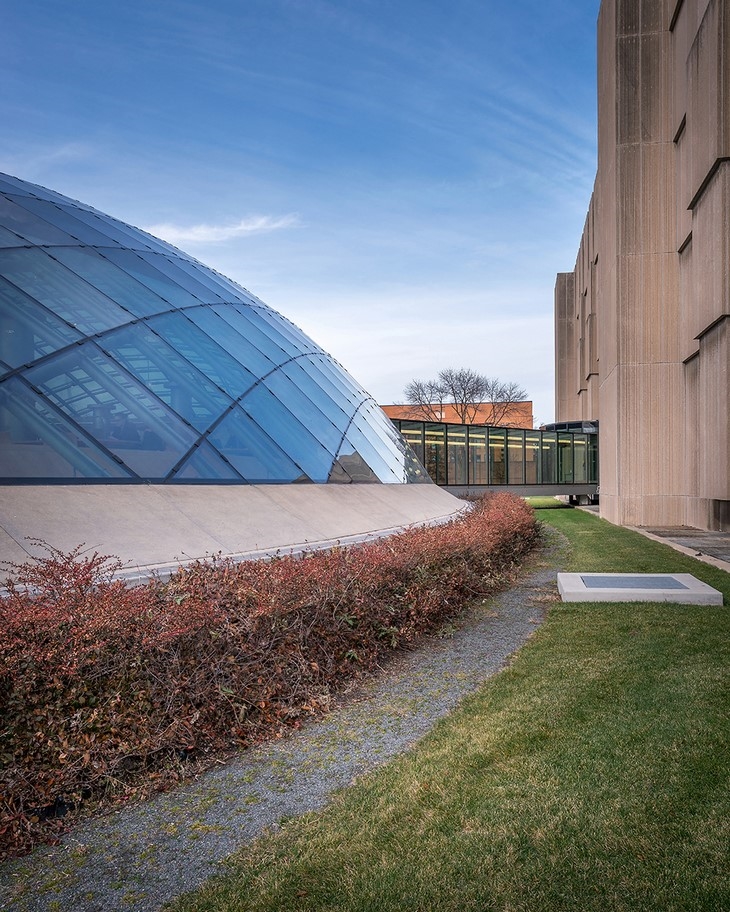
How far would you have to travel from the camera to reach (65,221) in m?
13.9

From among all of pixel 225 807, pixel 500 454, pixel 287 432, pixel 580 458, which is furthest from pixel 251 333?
pixel 580 458

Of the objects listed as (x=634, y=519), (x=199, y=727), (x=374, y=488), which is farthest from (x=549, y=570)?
(x=634, y=519)

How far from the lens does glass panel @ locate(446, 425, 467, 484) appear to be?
1654 inches

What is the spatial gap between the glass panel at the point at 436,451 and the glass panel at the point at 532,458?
6898 millimetres

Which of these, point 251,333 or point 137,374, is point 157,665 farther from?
point 251,333

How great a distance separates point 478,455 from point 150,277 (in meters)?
31.7

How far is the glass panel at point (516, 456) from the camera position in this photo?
44.9 meters

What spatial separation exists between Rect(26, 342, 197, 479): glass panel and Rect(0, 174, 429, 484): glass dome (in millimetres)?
19

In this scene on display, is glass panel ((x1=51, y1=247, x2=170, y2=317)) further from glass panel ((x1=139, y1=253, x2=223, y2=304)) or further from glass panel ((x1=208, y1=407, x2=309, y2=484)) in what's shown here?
glass panel ((x1=208, y1=407, x2=309, y2=484))

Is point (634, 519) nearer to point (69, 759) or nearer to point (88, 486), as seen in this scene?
point (88, 486)

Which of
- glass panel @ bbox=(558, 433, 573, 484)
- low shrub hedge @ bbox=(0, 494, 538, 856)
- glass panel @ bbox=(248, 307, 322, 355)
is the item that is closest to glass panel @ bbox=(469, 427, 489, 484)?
glass panel @ bbox=(558, 433, 573, 484)

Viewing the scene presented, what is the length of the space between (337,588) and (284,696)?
4.82 ft

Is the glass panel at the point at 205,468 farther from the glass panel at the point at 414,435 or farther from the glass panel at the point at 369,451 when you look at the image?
the glass panel at the point at 414,435

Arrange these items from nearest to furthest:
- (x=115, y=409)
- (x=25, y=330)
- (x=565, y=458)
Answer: (x=25, y=330)
(x=115, y=409)
(x=565, y=458)
